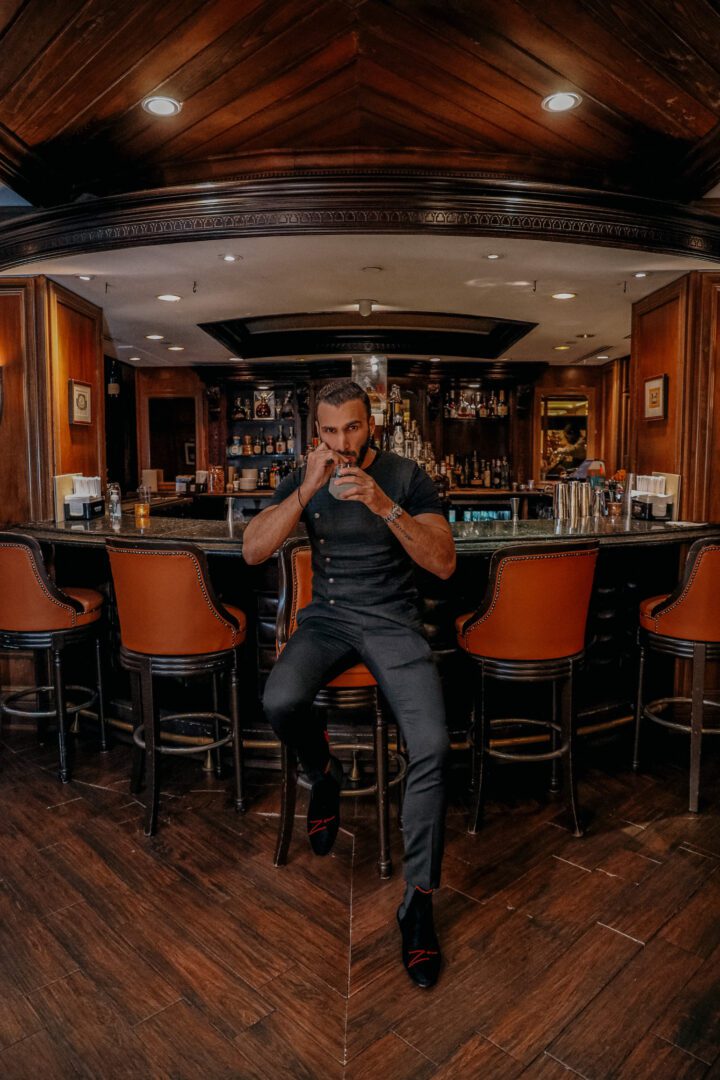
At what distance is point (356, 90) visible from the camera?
9.54 feet

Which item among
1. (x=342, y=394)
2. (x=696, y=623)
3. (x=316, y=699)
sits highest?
(x=342, y=394)

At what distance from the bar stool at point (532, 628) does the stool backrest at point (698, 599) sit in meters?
0.57

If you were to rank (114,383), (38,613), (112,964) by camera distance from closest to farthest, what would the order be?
1. (112,964)
2. (38,613)
3. (114,383)

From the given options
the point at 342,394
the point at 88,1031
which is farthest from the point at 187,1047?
the point at 342,394

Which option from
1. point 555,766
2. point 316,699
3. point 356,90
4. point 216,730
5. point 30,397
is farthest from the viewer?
point 30,397

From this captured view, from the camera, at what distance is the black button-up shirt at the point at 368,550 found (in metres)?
2.39

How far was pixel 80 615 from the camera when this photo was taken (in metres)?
3.41

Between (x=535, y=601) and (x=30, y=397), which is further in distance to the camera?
(x=30, y=397)

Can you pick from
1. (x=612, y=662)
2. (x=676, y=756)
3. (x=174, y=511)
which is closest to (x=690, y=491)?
(x=612, y=662)

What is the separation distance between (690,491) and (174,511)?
5.38 m

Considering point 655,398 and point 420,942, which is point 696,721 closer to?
point 420,942

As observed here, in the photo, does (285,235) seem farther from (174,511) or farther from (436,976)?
(174,511)

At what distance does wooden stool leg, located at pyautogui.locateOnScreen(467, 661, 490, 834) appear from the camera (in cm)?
277

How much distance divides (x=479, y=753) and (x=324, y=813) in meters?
0.67
